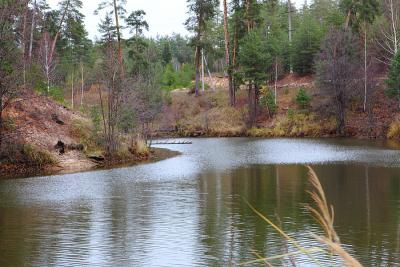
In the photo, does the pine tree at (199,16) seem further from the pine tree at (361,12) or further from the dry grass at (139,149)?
the dry grass at (139,149)

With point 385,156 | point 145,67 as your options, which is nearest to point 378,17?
point 145,67

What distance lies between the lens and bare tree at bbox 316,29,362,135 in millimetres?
43000

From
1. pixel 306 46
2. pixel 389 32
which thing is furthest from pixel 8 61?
pixel 306 46

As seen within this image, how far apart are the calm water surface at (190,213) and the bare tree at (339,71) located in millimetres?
16723

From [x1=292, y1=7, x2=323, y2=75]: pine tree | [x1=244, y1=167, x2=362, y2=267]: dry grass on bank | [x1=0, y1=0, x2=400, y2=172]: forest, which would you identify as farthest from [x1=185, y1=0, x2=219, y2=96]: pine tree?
[x1=244, y1=167, x2=362, y2=267]: dry grass on bank

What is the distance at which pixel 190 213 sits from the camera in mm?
14266

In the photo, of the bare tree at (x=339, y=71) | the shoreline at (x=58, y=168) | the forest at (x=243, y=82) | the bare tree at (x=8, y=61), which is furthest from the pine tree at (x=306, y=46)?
the bare tree at (x=8, y=61)

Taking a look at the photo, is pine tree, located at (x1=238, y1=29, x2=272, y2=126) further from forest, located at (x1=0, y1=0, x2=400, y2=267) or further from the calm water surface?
the calm water surface

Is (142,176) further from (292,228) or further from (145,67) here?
(145,67)

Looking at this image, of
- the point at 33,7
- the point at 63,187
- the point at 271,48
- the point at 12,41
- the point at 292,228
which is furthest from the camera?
the point at 271,48

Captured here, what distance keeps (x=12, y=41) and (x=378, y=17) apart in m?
39.7

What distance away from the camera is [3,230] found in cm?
1274

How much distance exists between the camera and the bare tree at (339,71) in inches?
1693

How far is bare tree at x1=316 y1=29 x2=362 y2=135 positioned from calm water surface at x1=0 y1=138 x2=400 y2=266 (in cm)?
1672
